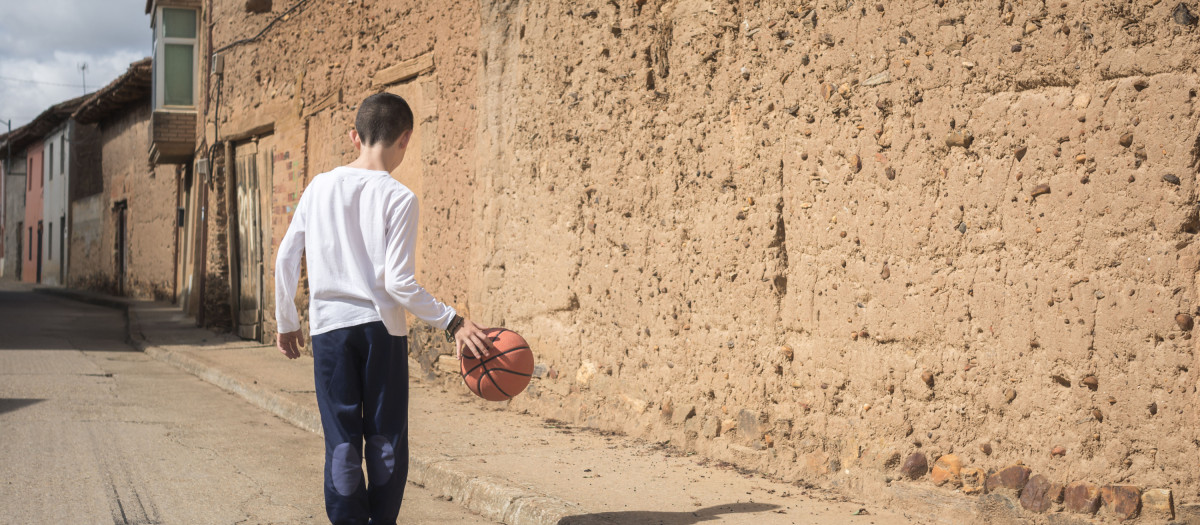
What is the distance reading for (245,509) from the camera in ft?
14.8

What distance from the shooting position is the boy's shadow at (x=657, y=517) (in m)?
3.98

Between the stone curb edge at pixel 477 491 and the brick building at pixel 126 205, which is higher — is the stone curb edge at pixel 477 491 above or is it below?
below

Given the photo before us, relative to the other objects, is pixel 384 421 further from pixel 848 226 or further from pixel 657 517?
pixel 848 226

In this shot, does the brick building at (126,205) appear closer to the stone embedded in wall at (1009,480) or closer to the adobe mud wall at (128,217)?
the adobe mud wall at (128,217)

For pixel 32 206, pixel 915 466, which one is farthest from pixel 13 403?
pixel 32 206

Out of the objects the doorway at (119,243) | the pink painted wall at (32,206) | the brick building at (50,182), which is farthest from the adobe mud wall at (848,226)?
the pink painted wall at (32,206)

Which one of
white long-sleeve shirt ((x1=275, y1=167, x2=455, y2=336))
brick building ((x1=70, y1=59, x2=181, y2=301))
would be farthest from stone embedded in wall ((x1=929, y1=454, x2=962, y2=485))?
brick building ((x1=70, y1=59, x2=181, y2=301))

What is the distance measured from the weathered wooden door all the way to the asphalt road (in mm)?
2246

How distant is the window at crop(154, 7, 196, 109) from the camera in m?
17.0

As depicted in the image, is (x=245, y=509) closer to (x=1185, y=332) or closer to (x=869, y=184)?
(x=869, y=184)

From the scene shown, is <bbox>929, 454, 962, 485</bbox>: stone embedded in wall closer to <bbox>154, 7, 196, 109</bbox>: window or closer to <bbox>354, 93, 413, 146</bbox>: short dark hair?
<bbox>354, 93, 413, 146</bbox>: short dark hair

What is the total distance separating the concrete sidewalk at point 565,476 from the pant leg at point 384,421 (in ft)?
3.10

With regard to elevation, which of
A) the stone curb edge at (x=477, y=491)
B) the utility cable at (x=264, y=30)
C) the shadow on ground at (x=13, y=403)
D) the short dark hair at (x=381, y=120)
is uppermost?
the utility cable at (x=264, y=30)

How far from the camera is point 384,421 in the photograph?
3.29 metres
